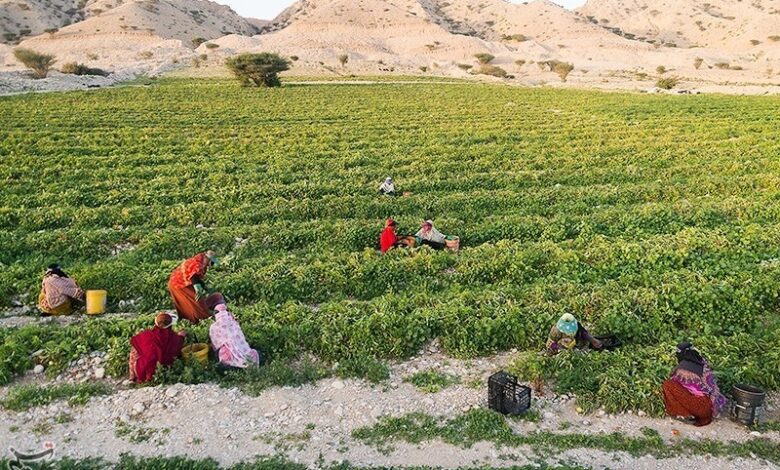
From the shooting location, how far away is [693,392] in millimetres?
6965

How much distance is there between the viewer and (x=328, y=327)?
28.8 feet

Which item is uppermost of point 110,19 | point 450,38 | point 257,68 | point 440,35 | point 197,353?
point 440,35

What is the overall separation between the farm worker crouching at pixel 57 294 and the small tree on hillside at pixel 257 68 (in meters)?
45.3

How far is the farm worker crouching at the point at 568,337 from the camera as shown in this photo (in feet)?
→ 27.1

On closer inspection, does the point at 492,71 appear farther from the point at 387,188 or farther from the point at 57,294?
the point at 57,294

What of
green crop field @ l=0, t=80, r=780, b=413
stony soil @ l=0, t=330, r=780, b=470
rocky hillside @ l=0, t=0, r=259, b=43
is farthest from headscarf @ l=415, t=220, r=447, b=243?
rocky hillside @ l=0, t=0, r=259, b=43

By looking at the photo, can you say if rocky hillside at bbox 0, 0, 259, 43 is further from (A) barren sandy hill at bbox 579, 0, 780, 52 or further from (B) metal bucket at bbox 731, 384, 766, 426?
(B) metal bucket at bbox 731, 384, 766, 426

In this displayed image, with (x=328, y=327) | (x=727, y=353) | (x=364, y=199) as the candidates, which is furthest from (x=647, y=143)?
(x=328, y=327)

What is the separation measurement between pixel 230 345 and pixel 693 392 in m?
5.84

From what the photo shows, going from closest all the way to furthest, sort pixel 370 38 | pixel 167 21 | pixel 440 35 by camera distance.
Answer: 1. pixel 370 38
2. pixel 440 35
3. pixel 167 21

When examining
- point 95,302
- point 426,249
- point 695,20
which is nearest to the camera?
point 95,302

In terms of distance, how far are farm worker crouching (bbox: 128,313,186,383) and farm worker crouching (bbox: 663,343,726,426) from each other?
20.9 feet

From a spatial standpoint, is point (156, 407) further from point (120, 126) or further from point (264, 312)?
point (120, 126)

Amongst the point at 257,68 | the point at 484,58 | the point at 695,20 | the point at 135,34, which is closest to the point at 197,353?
the point at 257,68
